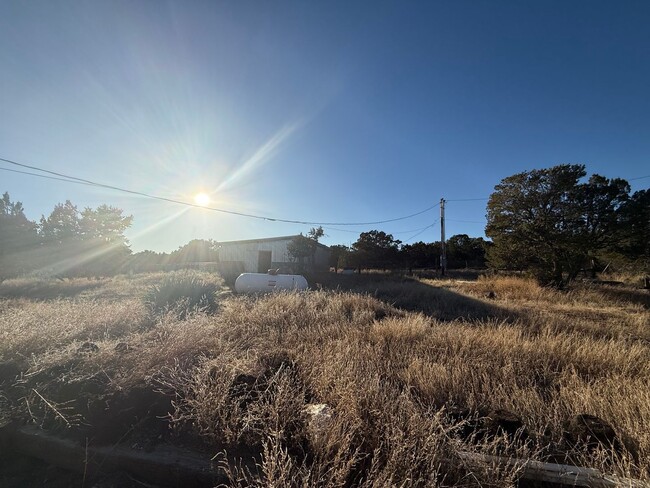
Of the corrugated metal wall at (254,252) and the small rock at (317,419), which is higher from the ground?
the corrugated metal wall at (254,252)

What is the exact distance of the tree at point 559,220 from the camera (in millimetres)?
15266

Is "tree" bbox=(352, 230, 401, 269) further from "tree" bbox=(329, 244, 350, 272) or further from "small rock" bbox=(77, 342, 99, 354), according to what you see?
"small rock" bbox=(77, 342, 99, 354)

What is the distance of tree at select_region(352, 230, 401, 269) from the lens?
37.7m

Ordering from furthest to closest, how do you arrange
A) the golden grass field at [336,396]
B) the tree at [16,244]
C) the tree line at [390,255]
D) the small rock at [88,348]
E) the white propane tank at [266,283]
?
the tree line at [390,255] → the tree at [16,244] → the white propane tank at [266,283] → the small rock at [88,348] → the golden grass field at [336,396]

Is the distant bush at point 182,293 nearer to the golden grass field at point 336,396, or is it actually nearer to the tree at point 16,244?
the golden grass field at point 336,396

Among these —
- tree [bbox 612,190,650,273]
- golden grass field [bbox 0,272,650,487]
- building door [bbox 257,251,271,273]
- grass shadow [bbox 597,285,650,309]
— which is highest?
tree [bbox 612,190,650,273]

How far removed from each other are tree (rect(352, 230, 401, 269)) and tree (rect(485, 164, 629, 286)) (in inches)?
818

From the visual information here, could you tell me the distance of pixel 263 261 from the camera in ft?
95.6

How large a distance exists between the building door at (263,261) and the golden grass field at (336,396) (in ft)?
77.1

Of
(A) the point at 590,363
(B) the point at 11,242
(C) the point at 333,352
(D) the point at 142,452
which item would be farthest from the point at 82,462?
(B) the point at 11,242

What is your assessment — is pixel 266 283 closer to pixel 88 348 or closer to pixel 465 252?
pixel 88 348

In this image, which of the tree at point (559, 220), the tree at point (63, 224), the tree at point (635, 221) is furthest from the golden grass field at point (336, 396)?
the tree at point (63, 224)

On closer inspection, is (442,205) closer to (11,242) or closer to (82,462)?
(82,462)

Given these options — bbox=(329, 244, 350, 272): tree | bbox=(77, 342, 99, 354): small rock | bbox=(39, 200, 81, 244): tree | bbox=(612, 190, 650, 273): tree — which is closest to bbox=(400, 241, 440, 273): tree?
bbox=(329, 244, 350, 272): tree
